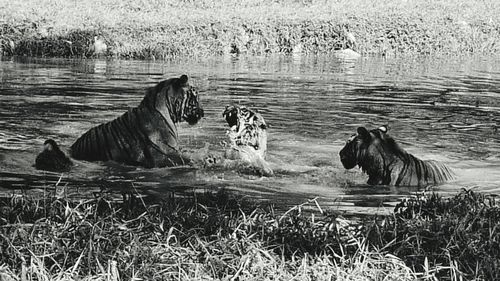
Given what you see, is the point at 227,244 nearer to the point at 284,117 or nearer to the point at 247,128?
the point at 247,128

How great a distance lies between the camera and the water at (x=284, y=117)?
8109 mm

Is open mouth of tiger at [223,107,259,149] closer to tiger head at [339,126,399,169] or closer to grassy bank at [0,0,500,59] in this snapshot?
tiger head at [339,126,399,169]

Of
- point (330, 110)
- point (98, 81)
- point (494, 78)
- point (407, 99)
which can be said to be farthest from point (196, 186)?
point (494, 78)

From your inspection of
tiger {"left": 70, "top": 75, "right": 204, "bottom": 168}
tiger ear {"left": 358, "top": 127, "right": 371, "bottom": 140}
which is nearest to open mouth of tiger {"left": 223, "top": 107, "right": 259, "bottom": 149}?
tiger {"left": 70, "top": 75, "right": 204, "bottom": 168}

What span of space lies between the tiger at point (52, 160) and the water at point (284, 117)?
13cm

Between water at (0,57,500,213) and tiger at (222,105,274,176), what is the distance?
0.32 m

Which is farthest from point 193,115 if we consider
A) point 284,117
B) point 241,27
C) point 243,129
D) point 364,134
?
point 241,27

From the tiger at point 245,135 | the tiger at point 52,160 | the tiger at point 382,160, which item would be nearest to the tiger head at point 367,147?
the tiger at point 382,160

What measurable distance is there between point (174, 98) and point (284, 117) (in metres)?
4.45

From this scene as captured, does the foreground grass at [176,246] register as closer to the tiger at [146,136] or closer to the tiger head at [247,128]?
the tiger at [146,136]

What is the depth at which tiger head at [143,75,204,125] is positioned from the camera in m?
9.20

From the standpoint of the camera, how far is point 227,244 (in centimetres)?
503

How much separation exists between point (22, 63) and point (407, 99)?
1036 centimetres

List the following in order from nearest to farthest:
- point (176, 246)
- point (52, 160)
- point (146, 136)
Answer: point (176, 246) < point (52, 160) < point (146, 136)
